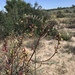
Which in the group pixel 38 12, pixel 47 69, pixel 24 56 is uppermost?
pixel 38 12

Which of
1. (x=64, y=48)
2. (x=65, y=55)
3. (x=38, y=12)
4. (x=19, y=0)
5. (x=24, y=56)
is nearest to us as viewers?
(x=24, y=56)

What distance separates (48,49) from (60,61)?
1743 millimetres

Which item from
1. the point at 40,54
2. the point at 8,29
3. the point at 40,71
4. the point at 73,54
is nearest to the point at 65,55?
the point at 73,54

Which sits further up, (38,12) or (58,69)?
(38,12)

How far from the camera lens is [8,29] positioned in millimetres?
11688

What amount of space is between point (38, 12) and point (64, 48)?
8.21 meters

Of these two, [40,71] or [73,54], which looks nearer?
[40,71]

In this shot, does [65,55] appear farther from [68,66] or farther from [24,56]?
[24,56]

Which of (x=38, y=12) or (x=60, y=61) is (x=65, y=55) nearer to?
(x=60, y=61)

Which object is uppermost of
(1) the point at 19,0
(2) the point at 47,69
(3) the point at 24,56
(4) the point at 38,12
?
(1) the point at 19,0

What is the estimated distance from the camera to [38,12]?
16688 millimetres

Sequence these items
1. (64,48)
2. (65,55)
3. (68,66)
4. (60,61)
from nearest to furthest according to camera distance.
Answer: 1. (68,66)
2. (60,61)
3. (65,55)
4. (64,48)

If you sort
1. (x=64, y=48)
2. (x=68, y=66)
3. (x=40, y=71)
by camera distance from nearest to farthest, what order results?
(x=40, y=71), (x=68, y=66), (x=64, y=48)

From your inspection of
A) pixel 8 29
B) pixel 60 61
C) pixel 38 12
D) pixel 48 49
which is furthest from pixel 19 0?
pixel 60 61
